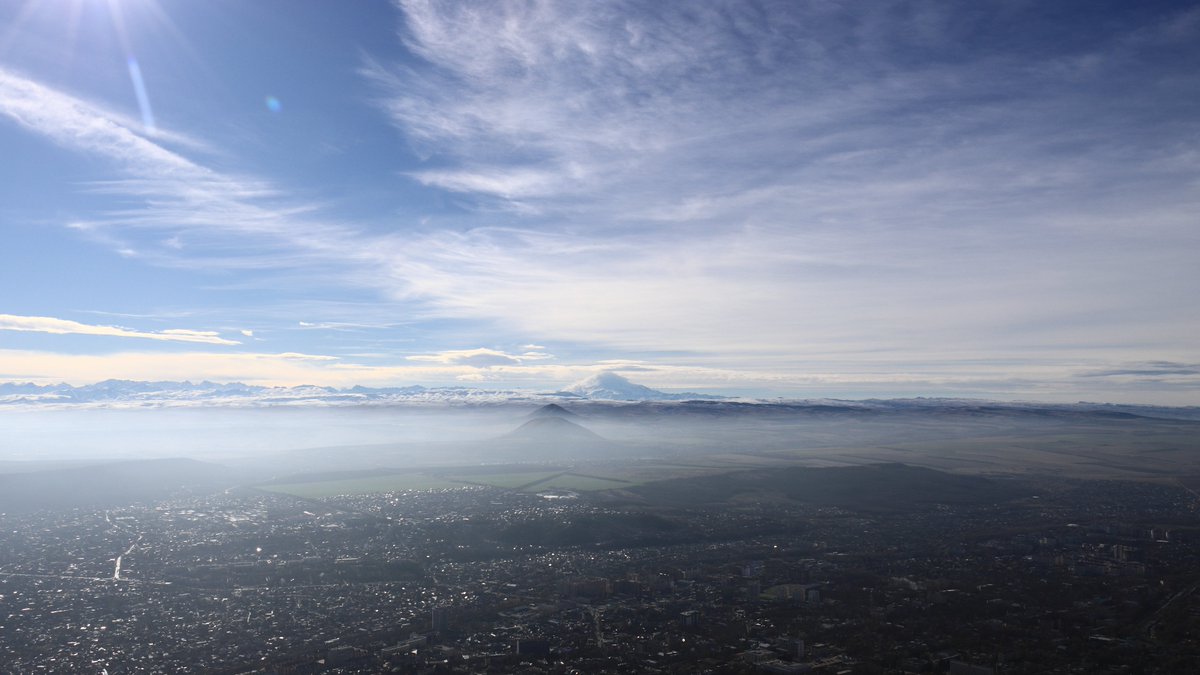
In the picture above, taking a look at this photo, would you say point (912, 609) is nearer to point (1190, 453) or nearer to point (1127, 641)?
point (1127, 641)

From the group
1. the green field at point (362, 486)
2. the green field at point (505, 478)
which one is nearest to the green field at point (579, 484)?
the green field at point (505, 478)

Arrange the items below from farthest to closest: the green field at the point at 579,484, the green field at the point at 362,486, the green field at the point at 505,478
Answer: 1. the green field at the point at 505,478
2. the green field at the point at 362,486
3. the green field at the point at 579,484

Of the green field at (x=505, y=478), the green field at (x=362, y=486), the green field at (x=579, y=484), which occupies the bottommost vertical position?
the green field at (x=362, y=486)

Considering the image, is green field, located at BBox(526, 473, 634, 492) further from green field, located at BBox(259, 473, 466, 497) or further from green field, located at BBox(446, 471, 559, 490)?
green field, located at BBox(259, 473, 466, 497)

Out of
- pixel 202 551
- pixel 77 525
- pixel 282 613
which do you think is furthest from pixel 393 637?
pixel 77 525

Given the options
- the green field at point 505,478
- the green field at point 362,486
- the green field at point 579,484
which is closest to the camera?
the green field at point 579,484

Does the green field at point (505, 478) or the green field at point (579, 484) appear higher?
the green field at point (579, 484)

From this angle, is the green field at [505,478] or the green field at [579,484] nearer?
the green field at [579,484]

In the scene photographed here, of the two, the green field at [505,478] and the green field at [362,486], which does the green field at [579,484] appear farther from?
the green field at [362,486]
